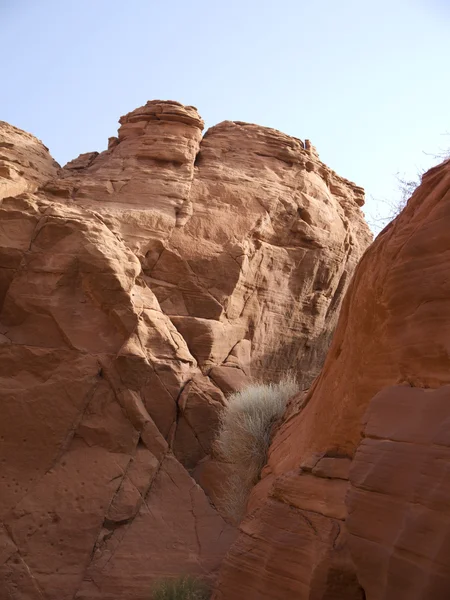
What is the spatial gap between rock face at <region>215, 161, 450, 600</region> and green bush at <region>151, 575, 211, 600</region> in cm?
141

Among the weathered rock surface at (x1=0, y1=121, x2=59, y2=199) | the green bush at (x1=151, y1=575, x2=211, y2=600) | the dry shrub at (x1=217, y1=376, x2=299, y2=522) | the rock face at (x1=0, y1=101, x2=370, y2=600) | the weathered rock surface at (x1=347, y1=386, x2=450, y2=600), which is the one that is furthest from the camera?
the weathered rock surface at (x1=0, y1=121, x2=59, y2=199)

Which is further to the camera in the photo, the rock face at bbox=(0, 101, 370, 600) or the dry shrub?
the dry shrub

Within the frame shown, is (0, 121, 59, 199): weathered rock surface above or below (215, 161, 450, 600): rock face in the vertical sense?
above

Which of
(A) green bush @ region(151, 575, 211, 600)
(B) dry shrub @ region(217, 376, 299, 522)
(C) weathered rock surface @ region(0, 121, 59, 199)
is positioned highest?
(C) weathered rock surface @ region(0, 121, 59, 199)

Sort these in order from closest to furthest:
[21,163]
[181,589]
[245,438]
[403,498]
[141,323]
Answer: [403,498] < [181,589] < [245,438] < [141,323] < [21,163]

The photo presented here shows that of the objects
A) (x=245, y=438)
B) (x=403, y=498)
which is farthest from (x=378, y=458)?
(x=245, y=438)

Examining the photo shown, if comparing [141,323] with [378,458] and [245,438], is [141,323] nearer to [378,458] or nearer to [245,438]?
[245,438]

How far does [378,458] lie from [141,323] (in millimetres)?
6231

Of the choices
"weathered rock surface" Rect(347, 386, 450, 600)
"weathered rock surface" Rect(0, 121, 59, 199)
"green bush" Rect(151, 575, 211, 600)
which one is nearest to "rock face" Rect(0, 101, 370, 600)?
"weathered rock surface" Rect(0, 121, 59, 199)

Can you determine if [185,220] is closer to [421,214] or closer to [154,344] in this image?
[154,344]

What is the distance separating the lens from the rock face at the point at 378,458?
4.49 metres

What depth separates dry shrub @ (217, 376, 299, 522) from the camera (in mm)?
9469

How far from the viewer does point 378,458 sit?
500cm

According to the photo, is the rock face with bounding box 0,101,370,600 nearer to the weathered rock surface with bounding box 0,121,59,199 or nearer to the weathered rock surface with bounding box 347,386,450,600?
the weathered rock surface with bounding box 0,121,59,199
